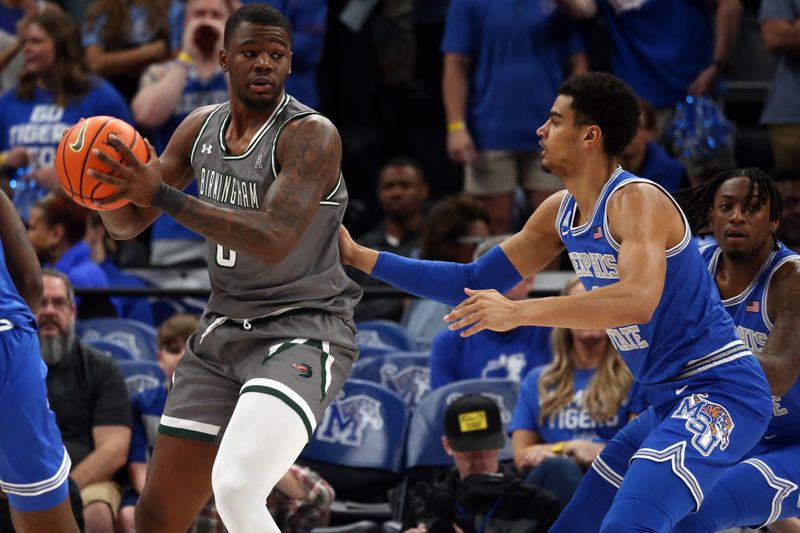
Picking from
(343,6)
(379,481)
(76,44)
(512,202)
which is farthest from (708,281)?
(343,6)

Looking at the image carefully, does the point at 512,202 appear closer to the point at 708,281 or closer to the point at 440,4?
the point at 440,4

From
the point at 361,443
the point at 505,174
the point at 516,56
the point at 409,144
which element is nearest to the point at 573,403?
the point at 361,443

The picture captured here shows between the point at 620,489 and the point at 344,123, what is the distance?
247 inches

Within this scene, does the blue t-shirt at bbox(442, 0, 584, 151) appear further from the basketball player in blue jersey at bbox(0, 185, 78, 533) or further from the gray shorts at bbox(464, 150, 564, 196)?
the basketball player in blue jersey at bbox(0, 185, 78, 533)

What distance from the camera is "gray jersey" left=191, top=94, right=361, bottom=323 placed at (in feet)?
13.2

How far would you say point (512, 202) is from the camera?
797 cm

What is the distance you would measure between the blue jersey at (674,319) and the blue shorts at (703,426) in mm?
49

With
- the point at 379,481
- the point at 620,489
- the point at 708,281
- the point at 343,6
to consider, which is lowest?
the point at 379,481

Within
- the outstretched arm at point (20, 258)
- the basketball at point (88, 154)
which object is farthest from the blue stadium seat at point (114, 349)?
the basketball at point (88, 154)

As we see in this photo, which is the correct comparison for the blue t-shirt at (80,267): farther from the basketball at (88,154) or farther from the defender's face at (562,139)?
the defender's face at (562,139)

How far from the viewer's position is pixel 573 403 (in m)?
5.82

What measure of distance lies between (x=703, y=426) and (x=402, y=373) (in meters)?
2.97

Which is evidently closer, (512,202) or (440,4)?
(512,202)

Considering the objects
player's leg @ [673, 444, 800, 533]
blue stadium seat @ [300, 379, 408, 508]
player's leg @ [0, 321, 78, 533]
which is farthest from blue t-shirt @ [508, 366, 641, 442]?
player's leg @ [0, 321, 78, 533]
